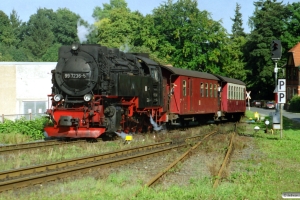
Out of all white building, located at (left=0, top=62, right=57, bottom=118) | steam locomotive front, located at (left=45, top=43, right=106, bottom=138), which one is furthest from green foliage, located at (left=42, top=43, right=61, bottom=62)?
steam locomotive front, located at (left=45, top=43, right=106, bottom=138)

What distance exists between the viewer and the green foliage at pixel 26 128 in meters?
19.8

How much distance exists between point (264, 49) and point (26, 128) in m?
59.2

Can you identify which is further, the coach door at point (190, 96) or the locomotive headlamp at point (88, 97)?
the coach door at point (190, 96)

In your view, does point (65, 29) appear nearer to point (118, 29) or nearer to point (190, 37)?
point (118, 29)

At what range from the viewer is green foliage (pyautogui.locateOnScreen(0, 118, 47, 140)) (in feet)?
64.8

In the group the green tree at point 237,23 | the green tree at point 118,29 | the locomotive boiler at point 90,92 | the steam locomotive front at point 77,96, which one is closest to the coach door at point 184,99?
the locomotive boiler at point 90,92

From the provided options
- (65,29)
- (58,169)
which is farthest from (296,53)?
(58,169)

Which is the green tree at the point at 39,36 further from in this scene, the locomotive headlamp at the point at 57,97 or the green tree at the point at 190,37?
the locomotive headlamp at the point at 57,97

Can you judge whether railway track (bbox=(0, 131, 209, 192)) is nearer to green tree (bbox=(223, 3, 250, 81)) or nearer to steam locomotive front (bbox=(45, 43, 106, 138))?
steam locomotive front (bbox=(45, 43, 106, 138))

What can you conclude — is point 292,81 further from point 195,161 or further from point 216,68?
point 195,161

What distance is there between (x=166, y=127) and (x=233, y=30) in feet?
344

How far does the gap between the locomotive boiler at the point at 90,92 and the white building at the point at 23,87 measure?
12113mm

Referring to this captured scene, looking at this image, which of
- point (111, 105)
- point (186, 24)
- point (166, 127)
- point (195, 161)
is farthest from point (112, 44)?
point (195, 161)

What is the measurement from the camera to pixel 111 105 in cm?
1691
